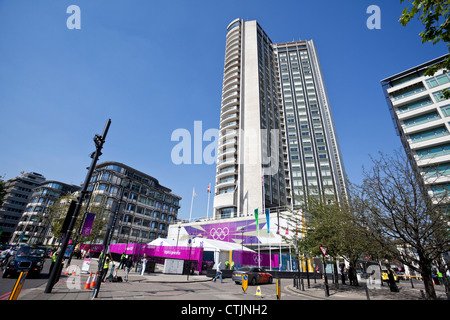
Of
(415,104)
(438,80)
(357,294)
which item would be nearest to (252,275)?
(357,294)

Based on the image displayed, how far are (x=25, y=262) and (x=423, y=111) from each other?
179 feet

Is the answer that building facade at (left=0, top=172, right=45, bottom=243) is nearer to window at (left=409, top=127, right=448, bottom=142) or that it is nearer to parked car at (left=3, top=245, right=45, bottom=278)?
parked car at (left=3, top=245, right=45, bottom=278)

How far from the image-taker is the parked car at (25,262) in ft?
40.5

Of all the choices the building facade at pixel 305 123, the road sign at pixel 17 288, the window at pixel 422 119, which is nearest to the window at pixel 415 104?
the window at pixel 422 119

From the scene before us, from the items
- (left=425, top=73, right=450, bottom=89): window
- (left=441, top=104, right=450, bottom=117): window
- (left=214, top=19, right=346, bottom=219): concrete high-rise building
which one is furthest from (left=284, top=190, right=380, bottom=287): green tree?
(left=425, top=73, right=450, bottom=89): window

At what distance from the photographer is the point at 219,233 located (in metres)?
46.0

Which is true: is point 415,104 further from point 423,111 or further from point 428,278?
point 428,278

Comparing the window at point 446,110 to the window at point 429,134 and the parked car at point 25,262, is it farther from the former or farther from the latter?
the parked car at point 25,262

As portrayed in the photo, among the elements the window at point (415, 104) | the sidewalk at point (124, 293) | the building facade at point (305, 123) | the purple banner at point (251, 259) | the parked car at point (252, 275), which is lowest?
the sidewalk at point (124, 293)

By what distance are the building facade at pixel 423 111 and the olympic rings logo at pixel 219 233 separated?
117ft

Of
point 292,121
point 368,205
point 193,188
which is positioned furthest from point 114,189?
point 292,121

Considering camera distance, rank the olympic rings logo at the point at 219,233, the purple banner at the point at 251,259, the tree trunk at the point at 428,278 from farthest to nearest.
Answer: the olympic rings logo at the point at 219,233 → the purple banner at the point at 251,259 → the tree trunk at the point at 428,278

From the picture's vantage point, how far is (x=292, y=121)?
3243 inches
